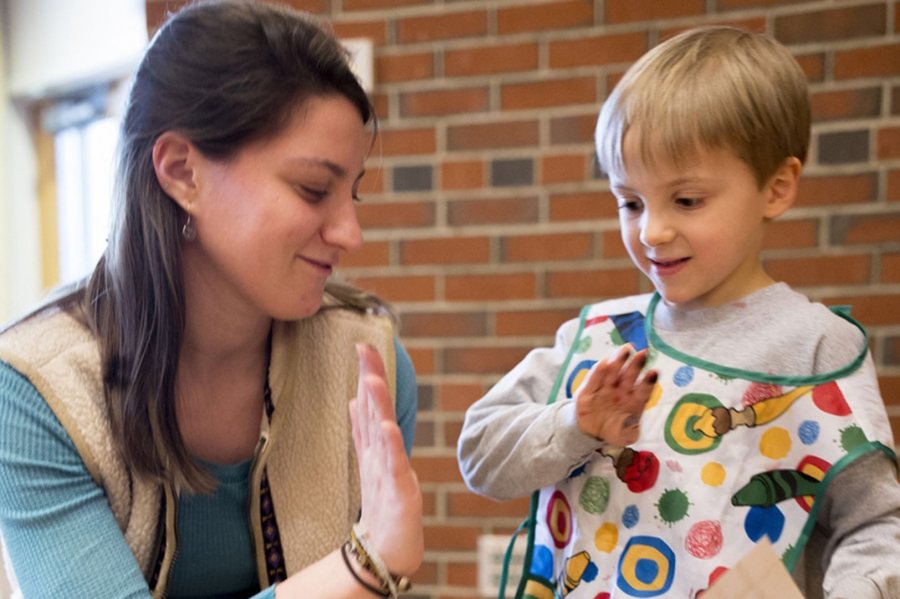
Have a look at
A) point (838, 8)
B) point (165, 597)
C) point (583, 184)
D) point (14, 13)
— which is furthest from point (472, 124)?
point (14, 13)

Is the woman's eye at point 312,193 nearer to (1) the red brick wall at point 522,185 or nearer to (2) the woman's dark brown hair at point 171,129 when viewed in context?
(2) the woman's dark brown hair at point 171,129

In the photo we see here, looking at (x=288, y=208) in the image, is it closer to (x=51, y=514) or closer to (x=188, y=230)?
(x=188, y=230)

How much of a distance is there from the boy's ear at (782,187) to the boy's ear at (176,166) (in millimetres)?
678

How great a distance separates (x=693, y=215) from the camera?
876 millimetres

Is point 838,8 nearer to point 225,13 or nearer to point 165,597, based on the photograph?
point 225,13

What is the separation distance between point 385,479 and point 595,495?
277 millimetres

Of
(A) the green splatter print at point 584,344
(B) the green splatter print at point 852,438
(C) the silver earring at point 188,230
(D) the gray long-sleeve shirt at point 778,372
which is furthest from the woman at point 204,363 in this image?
(B) the green splatter print at point 852,438

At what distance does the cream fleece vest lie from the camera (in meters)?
0.96

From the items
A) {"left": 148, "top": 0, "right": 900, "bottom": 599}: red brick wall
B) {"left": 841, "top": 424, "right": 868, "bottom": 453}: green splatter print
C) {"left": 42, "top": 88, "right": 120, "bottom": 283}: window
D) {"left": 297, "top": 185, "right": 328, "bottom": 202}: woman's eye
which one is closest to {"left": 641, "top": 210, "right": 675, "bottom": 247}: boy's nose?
{"left": 841, "top": 424, "right": 868, "bottom": 453}: green splatter print

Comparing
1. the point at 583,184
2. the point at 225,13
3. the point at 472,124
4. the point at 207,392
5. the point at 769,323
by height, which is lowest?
the point at 207,392

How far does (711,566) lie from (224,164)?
2.36 feet

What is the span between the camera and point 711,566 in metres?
0.87

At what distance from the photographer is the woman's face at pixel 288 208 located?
947 millimetres

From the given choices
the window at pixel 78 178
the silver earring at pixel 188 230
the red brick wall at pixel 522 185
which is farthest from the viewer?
the window at pixel 78 178
